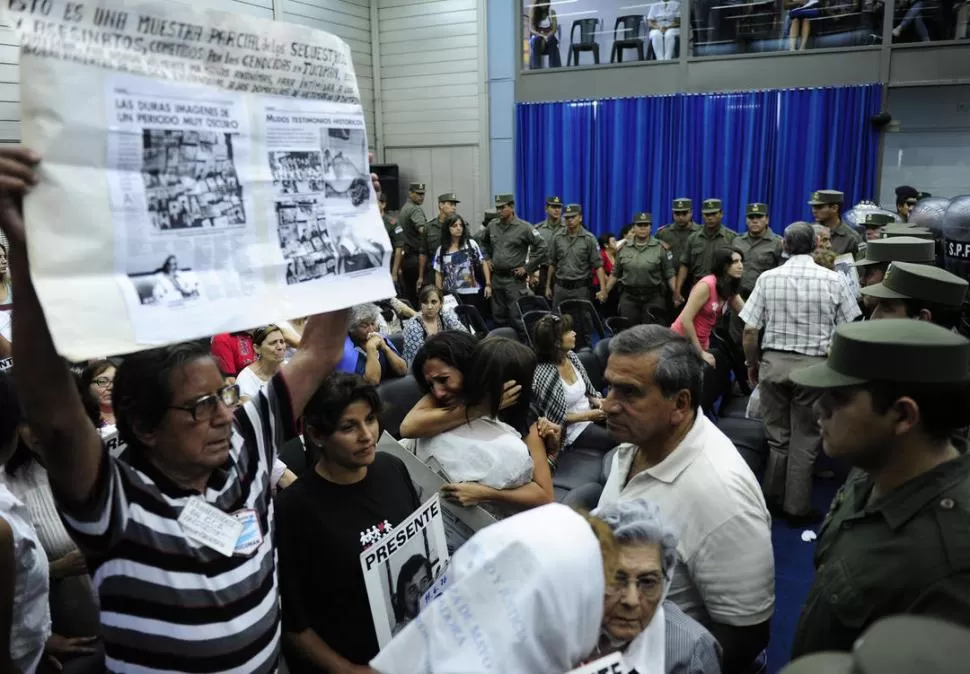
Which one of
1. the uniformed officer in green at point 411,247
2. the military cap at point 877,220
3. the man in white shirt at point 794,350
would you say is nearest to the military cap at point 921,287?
the man in white shirt at point 794,350

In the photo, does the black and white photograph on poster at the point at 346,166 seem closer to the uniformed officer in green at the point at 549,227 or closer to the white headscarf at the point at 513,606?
the white headscarf at the point at 513,606

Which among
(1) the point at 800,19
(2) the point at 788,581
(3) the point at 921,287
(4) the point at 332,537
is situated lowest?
(2) the point at 788,581

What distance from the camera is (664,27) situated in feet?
33.8

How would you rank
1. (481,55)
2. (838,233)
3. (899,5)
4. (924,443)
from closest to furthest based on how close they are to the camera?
(924,443) < (838,233) < (899,5) < (481,55)

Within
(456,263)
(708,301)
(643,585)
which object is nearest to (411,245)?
(456,263)

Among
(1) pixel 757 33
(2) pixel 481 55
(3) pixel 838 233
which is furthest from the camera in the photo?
(2) pixel 481 55

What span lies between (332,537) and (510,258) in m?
7.11

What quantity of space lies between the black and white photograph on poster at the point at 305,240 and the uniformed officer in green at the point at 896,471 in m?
1.06

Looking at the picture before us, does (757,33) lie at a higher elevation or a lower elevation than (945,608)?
higher

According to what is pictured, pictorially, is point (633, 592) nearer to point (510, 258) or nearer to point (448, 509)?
point (448, 509)

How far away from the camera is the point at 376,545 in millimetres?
1760

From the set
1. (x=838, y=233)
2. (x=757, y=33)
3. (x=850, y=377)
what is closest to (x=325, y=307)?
(x=850, y=377)

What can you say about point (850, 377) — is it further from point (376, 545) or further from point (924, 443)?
point (376, 545)

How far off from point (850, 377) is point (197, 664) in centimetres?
146
